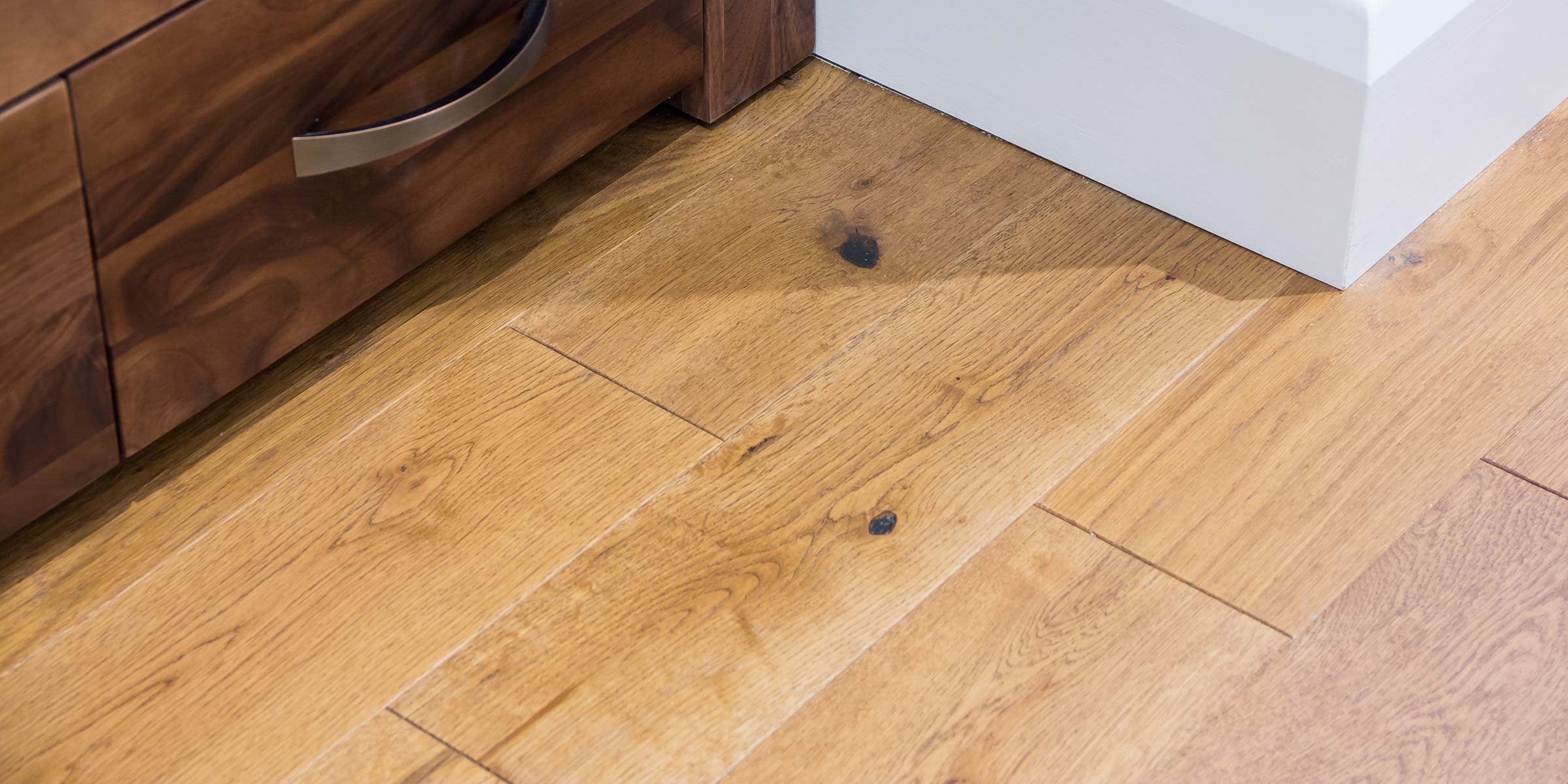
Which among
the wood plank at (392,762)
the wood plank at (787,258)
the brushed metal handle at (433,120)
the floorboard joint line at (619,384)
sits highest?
the brushed metal handle at (433,120)

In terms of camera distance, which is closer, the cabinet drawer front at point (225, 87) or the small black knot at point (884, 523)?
the cabinet drawer front at point (225, 87)

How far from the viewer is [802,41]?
1432 millimetres

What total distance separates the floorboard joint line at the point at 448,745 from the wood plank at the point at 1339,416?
1.26 ft

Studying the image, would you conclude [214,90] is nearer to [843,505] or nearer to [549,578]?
[549,578]

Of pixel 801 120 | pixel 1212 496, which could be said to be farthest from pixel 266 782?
pixel 801 120

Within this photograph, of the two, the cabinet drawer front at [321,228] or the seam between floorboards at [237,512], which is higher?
the cabinet drawer front at [321,228]

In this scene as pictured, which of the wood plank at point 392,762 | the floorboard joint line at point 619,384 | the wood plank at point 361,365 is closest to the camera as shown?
the wood plank at point 392,762

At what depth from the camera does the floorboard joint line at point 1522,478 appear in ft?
3.63

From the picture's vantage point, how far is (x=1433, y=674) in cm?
100

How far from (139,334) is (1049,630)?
553mm

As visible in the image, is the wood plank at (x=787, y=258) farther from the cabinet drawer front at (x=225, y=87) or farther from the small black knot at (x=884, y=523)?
the cabinet drawer front at (x=225, y=87)

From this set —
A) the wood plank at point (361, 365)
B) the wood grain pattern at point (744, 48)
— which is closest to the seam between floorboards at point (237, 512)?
the wood plank at point (361, 365)

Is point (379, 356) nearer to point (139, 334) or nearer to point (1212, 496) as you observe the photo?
point (139, 334)

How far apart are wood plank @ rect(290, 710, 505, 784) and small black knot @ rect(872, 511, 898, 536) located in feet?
0.93
